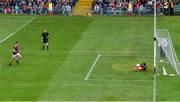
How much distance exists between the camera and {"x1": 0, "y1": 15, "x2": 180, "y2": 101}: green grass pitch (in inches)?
1575

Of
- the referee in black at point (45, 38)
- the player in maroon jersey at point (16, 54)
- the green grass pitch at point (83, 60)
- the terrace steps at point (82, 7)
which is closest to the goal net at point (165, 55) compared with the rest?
the green grass pitch at point (83, 60)

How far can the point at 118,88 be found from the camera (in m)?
41.2

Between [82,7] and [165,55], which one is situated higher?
[82,7]

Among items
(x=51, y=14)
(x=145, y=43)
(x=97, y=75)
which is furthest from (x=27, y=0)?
(x=97, y=75)

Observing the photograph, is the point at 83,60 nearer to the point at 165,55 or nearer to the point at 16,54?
the point at 16,54

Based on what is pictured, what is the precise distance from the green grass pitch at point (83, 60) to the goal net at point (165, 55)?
3.22 ft

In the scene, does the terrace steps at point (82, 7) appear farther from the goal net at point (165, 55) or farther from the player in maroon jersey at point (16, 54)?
the goal net at point (165, 55)

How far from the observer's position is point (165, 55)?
152 feet

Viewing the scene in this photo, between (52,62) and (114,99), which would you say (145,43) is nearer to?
(52,62)

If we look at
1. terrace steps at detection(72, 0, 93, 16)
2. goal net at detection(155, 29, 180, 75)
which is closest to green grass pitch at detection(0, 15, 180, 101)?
goal net at detection(155, 29, 180, 75)

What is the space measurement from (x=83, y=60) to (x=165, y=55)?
23.0 ft

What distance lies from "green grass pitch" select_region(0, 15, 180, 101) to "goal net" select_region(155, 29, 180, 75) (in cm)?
98

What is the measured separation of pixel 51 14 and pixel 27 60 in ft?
80.1

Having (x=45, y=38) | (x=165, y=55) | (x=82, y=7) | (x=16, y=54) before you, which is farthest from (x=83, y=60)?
(x=82, y=7)
